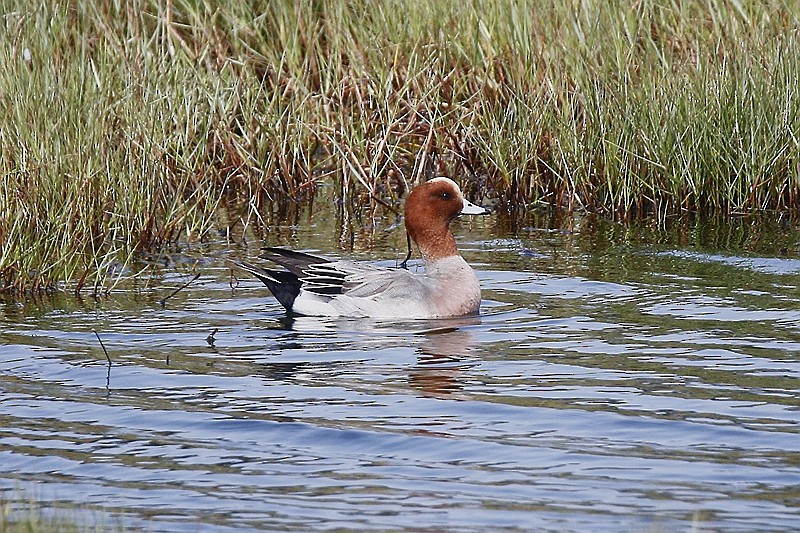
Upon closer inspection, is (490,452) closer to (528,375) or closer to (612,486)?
(612,486)

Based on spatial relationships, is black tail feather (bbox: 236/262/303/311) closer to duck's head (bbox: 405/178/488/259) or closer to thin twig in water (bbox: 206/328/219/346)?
duck's head (bbox: 405/178/488/259)

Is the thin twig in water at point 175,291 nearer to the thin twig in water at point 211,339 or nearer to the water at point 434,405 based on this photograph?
the water at point 434,405

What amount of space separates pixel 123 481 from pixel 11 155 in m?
3.61

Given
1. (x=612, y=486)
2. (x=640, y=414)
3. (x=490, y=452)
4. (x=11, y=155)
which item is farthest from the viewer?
(x=11, y=155)

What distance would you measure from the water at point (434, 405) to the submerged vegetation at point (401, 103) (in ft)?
2.62

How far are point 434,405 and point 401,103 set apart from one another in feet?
17.5

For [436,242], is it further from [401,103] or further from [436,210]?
[401,103]

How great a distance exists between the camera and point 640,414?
5.55 metres

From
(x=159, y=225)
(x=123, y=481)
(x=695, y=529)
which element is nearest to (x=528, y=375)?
(x=123, y=481)

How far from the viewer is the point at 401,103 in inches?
427

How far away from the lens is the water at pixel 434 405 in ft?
15.1

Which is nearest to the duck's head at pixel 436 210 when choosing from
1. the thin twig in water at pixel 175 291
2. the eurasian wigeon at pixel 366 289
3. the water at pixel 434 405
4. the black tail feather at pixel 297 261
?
the eurasian wigeon at pixel 366 289

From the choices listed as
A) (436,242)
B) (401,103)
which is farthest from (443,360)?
(401,103)

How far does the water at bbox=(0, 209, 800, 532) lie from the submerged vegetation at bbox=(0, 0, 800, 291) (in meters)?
0.80
